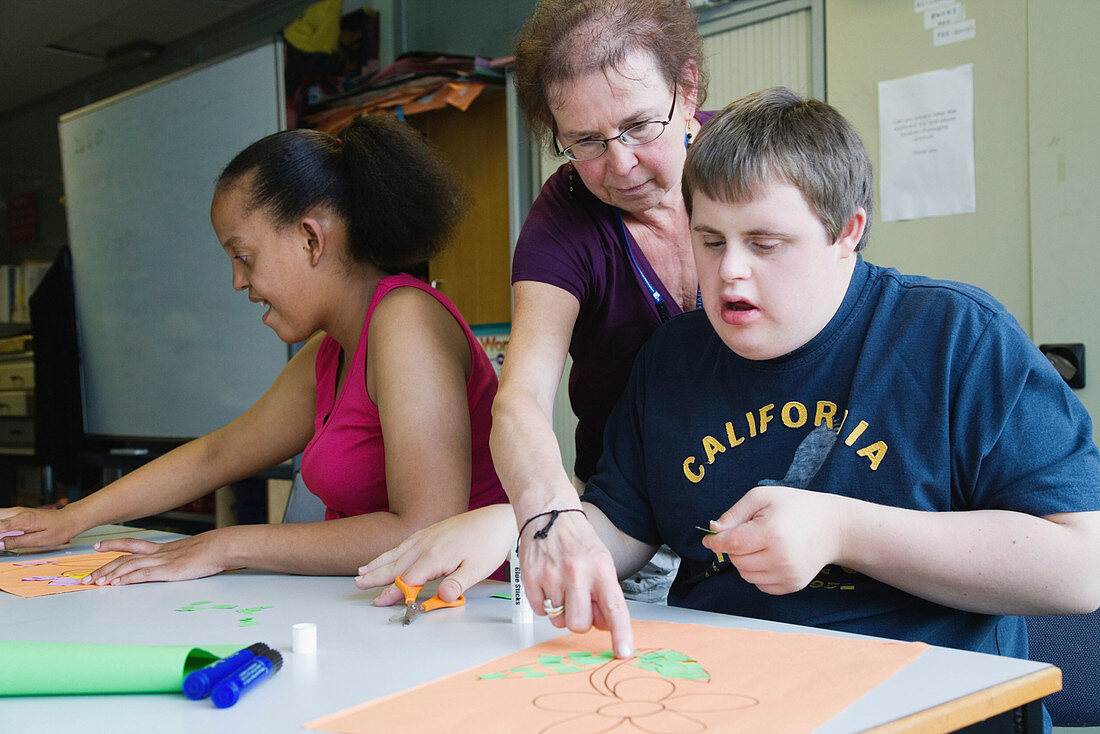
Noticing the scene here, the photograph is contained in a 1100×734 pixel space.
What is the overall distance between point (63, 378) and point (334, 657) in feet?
11.7

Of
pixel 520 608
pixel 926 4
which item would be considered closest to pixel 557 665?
pixel 520 608

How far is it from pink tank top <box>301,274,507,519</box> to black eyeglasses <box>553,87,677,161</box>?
329 millimetres

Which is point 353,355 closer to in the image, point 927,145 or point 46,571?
point 46,571

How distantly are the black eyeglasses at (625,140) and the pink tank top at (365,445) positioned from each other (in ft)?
1.08

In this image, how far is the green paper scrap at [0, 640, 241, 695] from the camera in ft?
2.28

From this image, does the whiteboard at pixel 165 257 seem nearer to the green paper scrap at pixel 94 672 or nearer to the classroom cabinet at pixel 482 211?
the classroom cabinet at pixel 482 211

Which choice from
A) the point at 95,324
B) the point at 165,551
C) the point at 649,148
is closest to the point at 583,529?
the point at 649,148

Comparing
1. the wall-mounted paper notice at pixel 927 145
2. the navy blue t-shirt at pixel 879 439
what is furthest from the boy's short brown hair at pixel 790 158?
the wall-mounted paper notice at pixel 927 145

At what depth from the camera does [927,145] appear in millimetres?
1942

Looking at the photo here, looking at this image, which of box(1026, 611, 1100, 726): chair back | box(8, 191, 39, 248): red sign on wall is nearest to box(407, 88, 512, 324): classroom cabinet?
box(1026, 611, 1100, 726): chair back

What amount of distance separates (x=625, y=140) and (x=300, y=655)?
0.67m

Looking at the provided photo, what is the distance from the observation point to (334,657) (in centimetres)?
79

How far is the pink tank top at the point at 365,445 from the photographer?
1.36 m

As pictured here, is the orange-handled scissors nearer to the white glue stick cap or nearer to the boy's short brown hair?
the white glue stick cap
